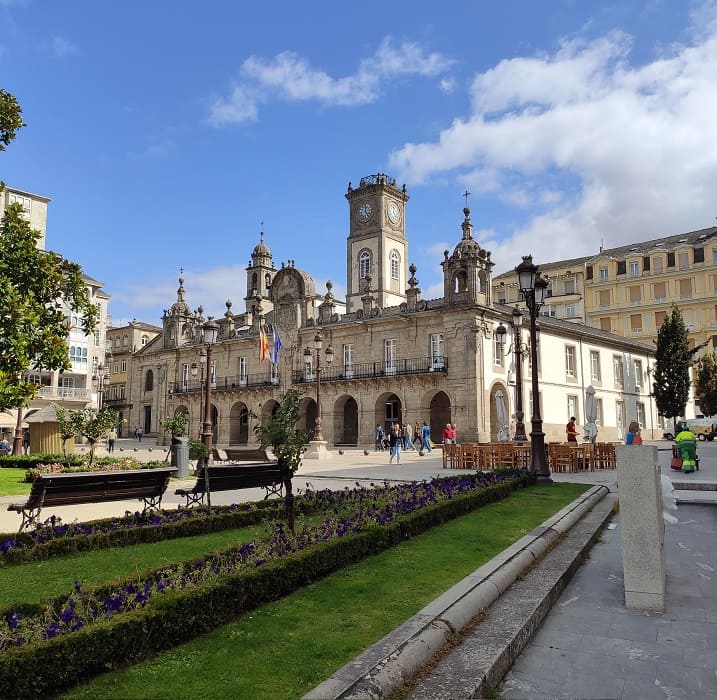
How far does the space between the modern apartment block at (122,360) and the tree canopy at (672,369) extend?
45.3 m

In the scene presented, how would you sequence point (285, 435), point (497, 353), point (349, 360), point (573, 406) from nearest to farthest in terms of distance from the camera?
point (285, 435) → point (497, 353) → point (573, 406) → point (349, 360)

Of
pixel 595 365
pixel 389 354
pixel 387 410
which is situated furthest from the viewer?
pixel 595 365

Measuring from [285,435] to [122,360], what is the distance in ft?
224

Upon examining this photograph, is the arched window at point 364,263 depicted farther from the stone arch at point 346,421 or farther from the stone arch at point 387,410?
the stone arch at point 387,410

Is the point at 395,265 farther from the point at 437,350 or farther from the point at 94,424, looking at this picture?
the point at 94,424

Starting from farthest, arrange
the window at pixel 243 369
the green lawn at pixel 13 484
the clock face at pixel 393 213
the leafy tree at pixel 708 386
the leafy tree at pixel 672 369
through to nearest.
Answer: the clock face at pixel 393 213, the window at pixel 243 369, the leafy tree at pixel 672 369, the leafy tree at pixel 708 386, the green lawn at pixel 13 484

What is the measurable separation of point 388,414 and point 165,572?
34212mm

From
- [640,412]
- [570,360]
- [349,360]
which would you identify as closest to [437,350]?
[349,360]

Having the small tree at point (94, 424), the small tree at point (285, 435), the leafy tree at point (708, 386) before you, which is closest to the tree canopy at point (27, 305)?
the small tree at point (285, 435)

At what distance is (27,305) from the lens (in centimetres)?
1055

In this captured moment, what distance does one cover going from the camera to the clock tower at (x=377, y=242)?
2090 inches

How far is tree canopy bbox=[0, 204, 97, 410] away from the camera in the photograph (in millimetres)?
10398

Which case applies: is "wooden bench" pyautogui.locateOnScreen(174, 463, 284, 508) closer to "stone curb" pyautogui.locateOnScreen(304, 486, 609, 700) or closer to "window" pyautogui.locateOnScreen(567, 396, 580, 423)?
"stone curb" pyautogui.locateOnScreen(304, 486, 609, 700)

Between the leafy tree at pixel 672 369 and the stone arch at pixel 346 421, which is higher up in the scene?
the leafy tree at pixel 672 369
